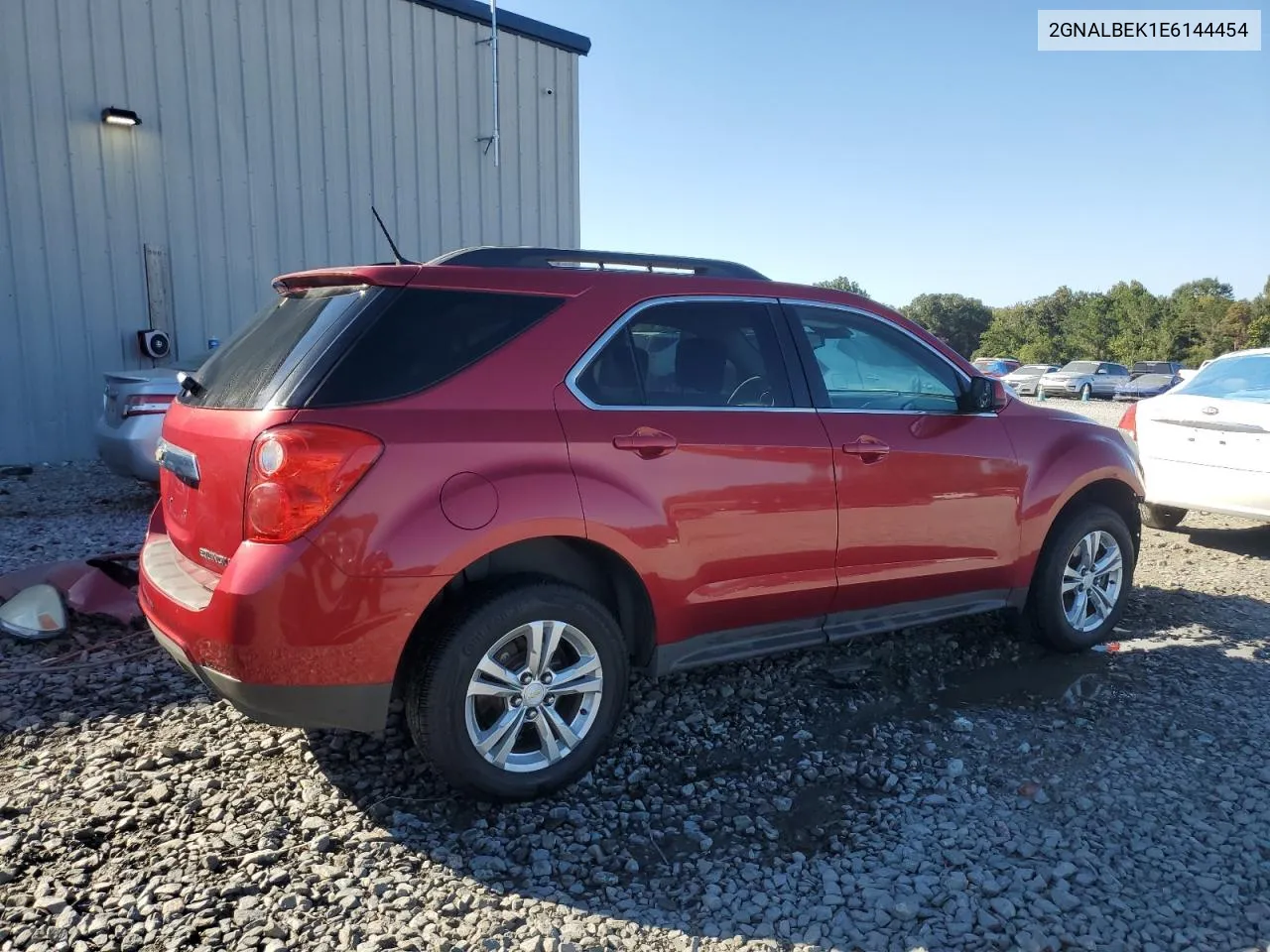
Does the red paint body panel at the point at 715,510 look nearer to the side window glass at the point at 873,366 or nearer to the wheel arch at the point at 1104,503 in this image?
the side window glass at the point at 873,366

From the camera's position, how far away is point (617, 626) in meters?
3.22

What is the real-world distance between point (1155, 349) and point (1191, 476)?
Answer: 6099cm

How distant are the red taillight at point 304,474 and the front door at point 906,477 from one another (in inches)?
74.9

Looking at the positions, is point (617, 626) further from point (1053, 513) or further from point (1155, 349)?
point (1155, 349)

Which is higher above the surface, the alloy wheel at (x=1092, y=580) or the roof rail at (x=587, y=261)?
the roof rail at (x=587, y=261)

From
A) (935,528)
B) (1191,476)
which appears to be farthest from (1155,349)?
(935,528)

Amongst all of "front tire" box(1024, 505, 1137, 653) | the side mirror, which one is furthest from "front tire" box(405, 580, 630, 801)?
"front tire" box(1024, 505, 1137, 653)

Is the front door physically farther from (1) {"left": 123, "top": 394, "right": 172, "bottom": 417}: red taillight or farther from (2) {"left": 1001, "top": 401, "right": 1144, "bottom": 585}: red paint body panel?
(1) {"left": 123, "top": 394, "right": 172, "bottom": 417}: red taillight

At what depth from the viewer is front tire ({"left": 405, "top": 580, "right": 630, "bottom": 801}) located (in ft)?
9.55

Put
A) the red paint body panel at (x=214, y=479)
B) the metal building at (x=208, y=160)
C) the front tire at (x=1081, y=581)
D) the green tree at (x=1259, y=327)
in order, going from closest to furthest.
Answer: the red paint body panel at (x=214, y=479), the front tire at (x=1081, y=581), the metal building at (x=208, y=160), the green tree at (x=1259, y=327)

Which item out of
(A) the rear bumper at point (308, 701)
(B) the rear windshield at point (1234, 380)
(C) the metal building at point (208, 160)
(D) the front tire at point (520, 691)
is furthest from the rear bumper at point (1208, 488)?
(C) the metal building at point (208, 160)

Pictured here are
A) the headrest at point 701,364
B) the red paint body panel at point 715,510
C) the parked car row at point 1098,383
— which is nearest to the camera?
the red paint body panel at point 715,510

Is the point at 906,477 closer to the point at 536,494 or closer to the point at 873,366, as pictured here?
the point at 873,366

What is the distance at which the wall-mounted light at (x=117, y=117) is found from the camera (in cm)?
1027
